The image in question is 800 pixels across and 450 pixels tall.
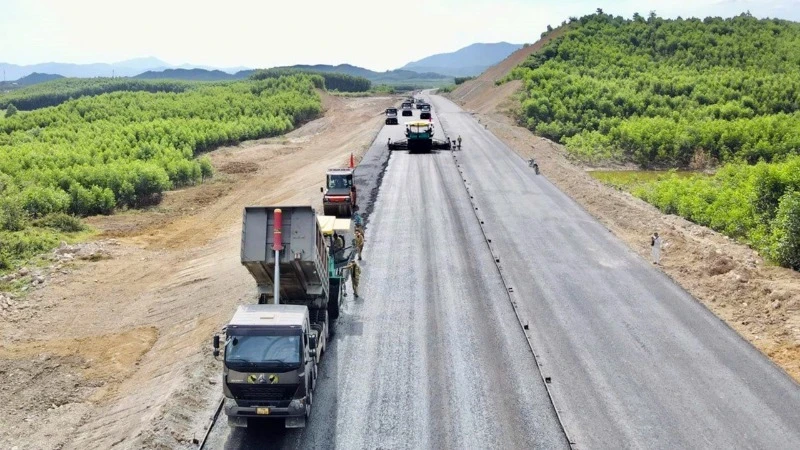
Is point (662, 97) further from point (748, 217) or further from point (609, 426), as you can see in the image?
point (609, 426)

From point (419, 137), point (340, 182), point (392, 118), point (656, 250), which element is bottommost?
point (656, 250)

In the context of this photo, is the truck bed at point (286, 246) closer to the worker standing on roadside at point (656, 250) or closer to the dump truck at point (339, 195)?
the dump truck at point (339, 195)

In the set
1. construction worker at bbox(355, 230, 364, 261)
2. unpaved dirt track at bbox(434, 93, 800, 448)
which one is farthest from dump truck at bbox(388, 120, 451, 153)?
construction worker at bbox(355, 230, 364, 261)

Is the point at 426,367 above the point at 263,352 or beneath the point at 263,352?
beneath

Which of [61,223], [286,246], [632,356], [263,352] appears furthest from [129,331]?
[632,356]

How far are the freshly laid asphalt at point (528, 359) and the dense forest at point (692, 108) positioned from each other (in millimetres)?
8541

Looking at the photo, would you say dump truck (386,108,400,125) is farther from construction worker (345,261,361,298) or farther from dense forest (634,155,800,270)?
construction worker (345,261,361,298)

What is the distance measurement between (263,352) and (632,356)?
1152 cm

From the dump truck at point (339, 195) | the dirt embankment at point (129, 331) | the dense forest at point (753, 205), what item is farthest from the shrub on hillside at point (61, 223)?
the dense forest at point (753, 205)

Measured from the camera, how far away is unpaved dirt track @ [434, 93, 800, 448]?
16406mm

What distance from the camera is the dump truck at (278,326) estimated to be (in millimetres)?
15258

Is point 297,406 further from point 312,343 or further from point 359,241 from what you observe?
point 359,241

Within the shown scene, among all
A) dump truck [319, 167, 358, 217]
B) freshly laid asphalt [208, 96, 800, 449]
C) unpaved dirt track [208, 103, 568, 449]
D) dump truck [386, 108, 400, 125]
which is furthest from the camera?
dump truck [386, 108, 400, 125]

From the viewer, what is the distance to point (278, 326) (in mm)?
15492
